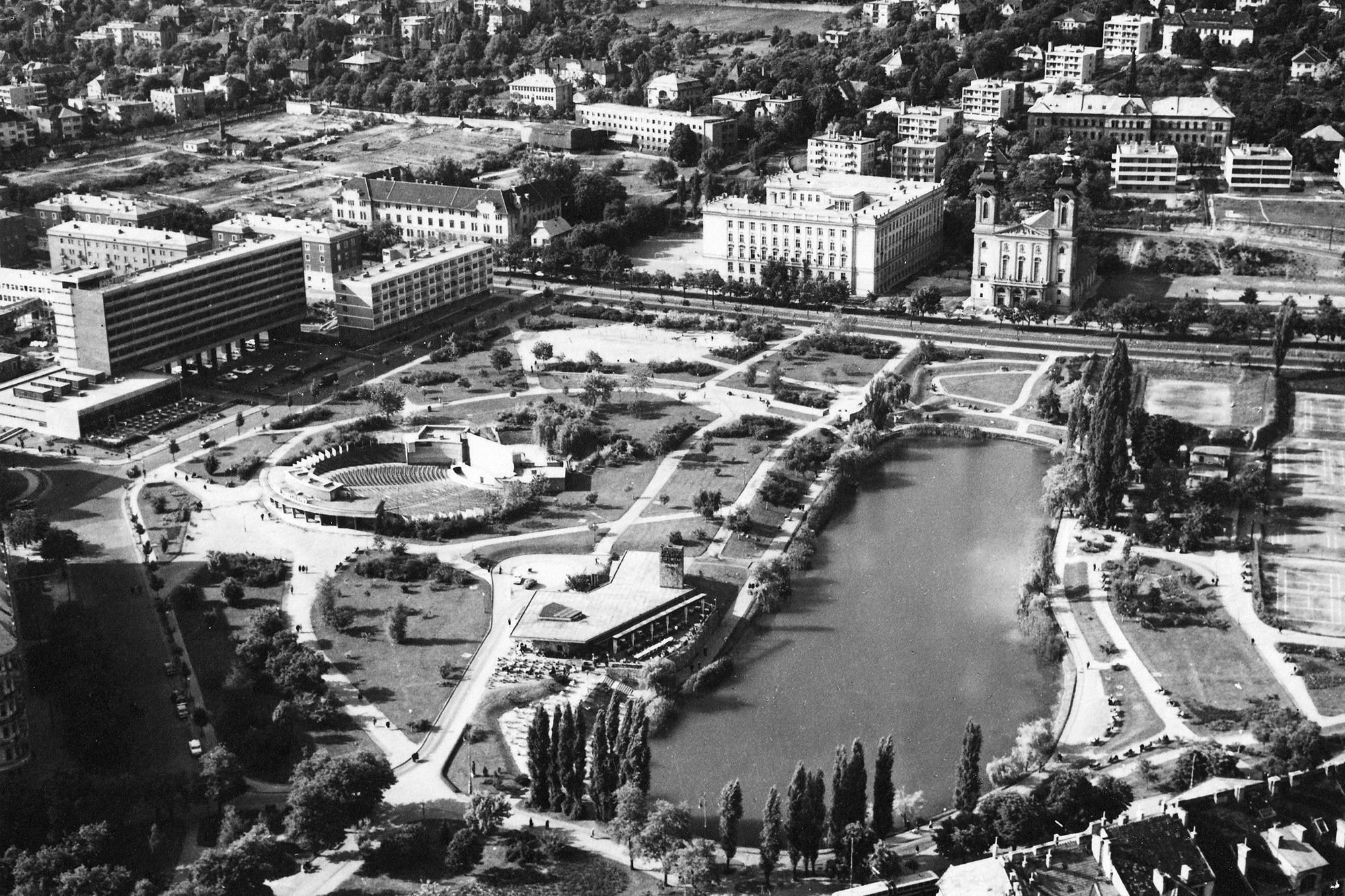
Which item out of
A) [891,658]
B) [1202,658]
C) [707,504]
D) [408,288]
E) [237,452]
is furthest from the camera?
[408,288]

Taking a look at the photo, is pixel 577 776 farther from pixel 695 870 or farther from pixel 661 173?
pixel 661 173

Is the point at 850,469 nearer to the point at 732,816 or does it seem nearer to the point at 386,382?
the point at 386,382

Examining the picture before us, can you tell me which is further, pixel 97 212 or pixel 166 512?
pixel 97 212

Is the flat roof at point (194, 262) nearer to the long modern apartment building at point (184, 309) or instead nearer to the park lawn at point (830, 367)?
the long modern apartment building at point (184, 309)

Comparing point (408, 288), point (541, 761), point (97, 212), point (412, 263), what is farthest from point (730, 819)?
point (97, 212)

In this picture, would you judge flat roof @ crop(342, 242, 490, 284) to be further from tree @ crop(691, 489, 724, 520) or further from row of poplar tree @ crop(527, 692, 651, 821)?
row of poplar tree @ crop(527, 692, 651, 821)

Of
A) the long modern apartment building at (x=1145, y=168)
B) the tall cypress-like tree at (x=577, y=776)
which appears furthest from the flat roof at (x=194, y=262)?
the long modern apartment building at (x=1145, y=168)
